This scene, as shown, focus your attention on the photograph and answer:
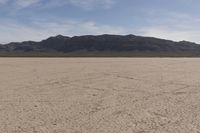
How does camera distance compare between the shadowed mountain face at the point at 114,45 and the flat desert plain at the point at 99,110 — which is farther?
the shadowed mountain face at the point at 114,45

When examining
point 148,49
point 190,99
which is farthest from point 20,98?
point 148,49

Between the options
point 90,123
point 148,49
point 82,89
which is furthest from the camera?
point 148,49

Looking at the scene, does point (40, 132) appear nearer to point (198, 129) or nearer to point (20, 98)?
point (198, 129)

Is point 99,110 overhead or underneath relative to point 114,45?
underneath

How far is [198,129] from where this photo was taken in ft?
20.0

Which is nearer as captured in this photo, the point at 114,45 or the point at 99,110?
the point at 99,110

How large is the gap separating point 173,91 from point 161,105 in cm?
262

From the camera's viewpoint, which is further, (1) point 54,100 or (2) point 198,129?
(1) point 54,100

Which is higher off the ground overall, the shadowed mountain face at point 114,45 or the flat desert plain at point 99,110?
the shadowed mountain face at point 114,45

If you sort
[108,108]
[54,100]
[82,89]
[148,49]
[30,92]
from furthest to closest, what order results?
[148,49] → [82,89] → [30,92] → [54,100] → [108,108]

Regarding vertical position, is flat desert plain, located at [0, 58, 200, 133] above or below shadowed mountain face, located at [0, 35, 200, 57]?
below

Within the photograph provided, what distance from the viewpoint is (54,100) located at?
907 cm

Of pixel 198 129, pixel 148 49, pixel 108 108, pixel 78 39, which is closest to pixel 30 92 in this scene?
pixel 108 108

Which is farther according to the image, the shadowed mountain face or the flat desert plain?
the shadowed mountain face
